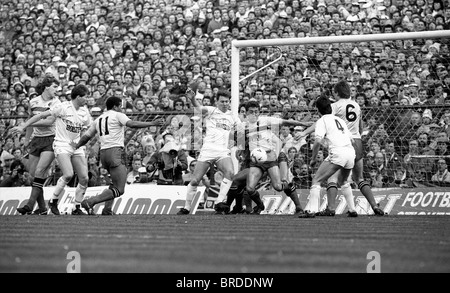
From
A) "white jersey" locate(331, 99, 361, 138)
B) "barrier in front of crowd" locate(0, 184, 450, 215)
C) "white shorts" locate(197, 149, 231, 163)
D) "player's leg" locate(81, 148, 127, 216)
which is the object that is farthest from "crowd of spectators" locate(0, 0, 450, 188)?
"player's leg" locate(81, 148, 127, 216)

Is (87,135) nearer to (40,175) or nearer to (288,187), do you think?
(40,175)

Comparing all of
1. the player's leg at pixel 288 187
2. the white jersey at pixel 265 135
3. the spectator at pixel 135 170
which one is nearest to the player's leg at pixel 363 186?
the player's leg at pixel 288 187

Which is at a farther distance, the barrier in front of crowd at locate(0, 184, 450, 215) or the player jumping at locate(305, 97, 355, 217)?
the barrier in front of crowd at locate(0, 184, 450, 215)

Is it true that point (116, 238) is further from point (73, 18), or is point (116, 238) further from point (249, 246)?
point (73, 18)

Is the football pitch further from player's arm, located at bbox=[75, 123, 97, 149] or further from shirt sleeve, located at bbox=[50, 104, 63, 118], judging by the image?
shirt sleeve, located at bbox=[50, 104, 63, 118]

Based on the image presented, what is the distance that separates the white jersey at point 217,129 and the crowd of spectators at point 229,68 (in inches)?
52.7

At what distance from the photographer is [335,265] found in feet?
17.6

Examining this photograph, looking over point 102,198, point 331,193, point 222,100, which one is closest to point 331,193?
point 331,193

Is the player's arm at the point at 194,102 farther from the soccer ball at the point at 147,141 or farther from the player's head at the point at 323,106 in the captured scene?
the soccer ball at the point at 147,141

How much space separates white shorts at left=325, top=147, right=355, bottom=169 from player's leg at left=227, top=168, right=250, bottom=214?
9.46ft

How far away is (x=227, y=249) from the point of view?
6375 mm

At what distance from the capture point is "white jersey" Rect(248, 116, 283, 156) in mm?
14344

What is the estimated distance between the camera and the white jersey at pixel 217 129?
14.5 m

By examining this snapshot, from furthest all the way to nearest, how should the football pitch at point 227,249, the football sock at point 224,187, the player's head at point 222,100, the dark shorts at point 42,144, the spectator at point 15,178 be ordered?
the spectator at point 15,178, the player's head at point 222,100, the football sock at point 224,187, the dark shorts at point 42,144, the football pitch at point 227,249
